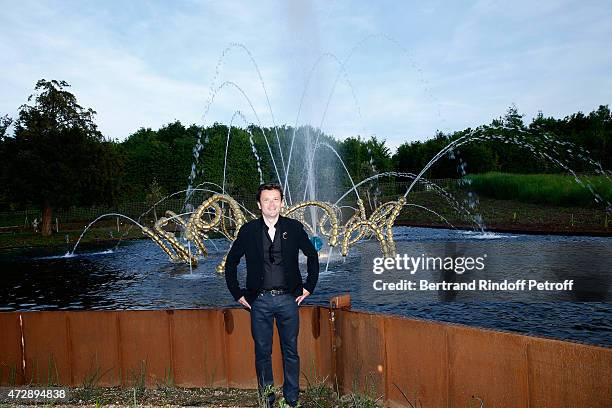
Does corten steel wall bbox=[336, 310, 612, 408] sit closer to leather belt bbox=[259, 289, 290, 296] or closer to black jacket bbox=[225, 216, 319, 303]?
black jacket bbox=[225, 216, 319, 303]

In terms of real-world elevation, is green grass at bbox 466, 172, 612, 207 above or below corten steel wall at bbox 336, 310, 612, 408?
above

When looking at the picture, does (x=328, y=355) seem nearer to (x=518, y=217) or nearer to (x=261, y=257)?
(x=261, y=257)

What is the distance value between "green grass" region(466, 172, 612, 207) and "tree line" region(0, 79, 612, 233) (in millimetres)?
3839

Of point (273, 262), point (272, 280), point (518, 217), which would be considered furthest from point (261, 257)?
point (518, 217)

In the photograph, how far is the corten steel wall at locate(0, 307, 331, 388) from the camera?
5.90 meters

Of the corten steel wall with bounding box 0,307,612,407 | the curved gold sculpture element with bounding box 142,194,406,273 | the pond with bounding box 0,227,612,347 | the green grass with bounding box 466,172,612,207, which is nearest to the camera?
the corten steel wall with bounding box 0,307,612,407

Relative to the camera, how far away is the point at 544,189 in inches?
1430

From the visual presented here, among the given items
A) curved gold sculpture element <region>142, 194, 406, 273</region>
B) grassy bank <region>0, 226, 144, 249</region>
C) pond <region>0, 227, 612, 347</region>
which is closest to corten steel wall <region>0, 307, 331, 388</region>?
pond <region>0, 227, 612, 347</region>

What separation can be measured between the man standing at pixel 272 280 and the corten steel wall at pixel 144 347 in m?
0.88

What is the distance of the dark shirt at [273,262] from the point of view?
4867 mm

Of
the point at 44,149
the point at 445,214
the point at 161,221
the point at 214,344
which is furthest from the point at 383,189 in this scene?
the point at 214,344

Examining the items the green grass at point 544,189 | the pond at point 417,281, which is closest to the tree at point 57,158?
the pond at point 417,281

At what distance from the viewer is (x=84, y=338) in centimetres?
615

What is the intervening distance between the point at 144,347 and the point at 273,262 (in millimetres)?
2283
